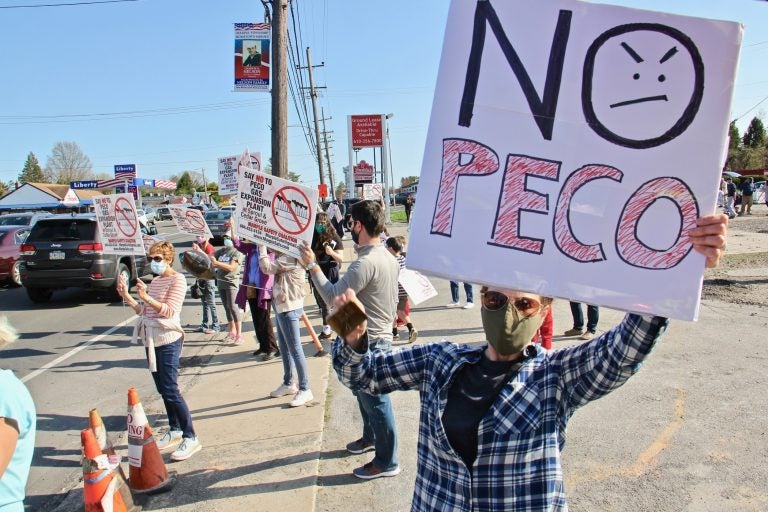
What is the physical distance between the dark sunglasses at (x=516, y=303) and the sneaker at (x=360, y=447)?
2.82 m

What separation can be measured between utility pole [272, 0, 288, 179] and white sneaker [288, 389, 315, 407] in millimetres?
5265

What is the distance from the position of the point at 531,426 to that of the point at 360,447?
2848mm

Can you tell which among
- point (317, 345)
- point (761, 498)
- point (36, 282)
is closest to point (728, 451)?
point (761, 498)

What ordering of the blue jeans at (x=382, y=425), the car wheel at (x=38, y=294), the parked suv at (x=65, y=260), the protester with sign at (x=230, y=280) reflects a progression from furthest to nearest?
1. the car wheel at (x=38, y=294)
2. the parked suv at (x=65, y=260)
3. the protester with sign at (x=230, y=280)
4. the blue jeans at (x=382, y=425)

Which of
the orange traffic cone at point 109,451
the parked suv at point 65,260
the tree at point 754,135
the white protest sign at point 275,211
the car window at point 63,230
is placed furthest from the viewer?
the tree at point 754,135

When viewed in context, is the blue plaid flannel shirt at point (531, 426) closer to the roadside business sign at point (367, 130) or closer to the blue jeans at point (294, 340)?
the blue jeans at point (294, 340)

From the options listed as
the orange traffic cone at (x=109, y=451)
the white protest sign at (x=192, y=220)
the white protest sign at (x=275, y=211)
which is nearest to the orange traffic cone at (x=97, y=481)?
the orange traffic cone at (x=109, y=451)

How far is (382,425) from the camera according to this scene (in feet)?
12.6

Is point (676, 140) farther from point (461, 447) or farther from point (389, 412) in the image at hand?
point (389, 412)

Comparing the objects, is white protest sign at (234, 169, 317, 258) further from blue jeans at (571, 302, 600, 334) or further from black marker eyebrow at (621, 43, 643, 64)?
blue jeans at (571, 302, 600, 334)

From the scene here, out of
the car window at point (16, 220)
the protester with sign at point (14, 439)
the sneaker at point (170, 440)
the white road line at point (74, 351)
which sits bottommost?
the white road line at point (74, 351)

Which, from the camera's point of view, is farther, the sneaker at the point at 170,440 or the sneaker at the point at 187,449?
the sneaker at the point at 170,440

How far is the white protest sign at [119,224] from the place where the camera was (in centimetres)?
643

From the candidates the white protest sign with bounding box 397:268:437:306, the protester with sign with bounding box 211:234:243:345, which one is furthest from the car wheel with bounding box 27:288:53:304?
the white protest sign with bounding box 397:268:437:306
